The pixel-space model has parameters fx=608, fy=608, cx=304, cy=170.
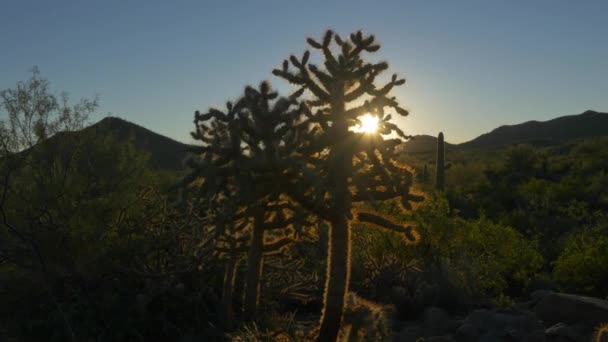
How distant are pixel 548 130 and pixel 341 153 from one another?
303 ft

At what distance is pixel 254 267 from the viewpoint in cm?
573

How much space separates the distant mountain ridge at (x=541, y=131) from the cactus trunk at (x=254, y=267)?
7749 cm

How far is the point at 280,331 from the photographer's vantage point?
18.8 feet

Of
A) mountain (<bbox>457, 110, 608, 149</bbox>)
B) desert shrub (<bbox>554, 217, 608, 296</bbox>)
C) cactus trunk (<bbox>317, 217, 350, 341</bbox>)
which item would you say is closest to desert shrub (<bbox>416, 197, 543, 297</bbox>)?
desert shrub (<bbox>554, 217, 608, 296</bbox>)

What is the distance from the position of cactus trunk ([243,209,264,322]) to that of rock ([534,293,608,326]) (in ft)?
11.2

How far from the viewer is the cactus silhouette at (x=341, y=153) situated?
491cm

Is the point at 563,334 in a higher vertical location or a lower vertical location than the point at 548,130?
lower

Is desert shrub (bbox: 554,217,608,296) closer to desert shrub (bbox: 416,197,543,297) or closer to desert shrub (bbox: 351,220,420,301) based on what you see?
desert shrub (bbox: 416,197,543,297)

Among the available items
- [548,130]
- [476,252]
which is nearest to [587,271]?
[476,252]

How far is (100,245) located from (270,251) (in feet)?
10.1

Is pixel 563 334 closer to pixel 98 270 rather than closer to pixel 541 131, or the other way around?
pixel 98 270

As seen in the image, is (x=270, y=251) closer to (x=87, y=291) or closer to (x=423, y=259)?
(x=87, y=291)

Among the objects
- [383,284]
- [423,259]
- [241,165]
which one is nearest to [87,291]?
[241,165]

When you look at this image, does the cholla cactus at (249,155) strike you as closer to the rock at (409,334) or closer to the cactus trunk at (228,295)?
the cactus trunk at (228,295)
